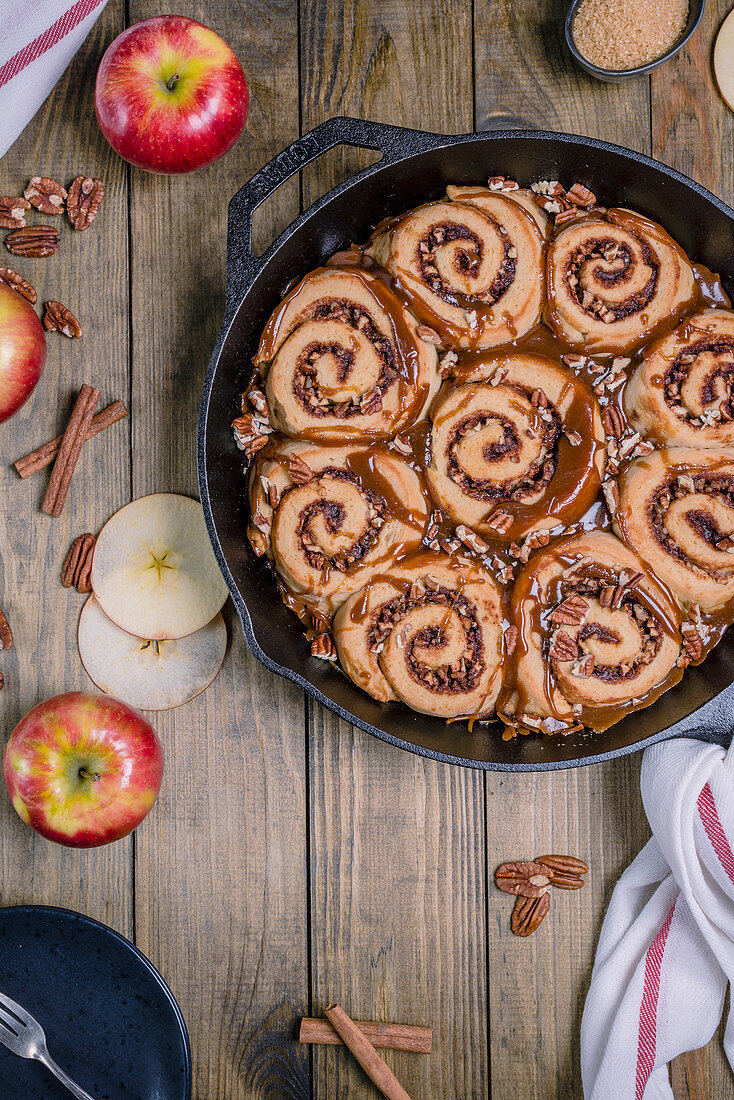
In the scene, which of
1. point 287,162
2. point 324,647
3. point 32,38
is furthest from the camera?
point 32,38

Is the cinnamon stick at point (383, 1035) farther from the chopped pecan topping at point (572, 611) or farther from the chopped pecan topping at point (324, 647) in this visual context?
the chopped pecan topping at point (572, 611)

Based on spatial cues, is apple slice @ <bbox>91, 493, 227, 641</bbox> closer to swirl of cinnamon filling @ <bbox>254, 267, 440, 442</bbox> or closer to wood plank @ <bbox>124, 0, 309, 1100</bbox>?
wood plank @ <bbox>124, 0, 309, 1100</bbox>

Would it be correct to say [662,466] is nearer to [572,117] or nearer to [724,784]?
[724,784]

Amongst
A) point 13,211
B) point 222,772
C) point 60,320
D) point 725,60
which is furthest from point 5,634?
point 725,60

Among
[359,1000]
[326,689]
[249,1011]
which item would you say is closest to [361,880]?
[359,1000]

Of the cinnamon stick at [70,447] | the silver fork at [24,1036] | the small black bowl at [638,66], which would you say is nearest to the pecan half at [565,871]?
the silver fork at [24,1036]

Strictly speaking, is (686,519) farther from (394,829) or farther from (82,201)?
(82,201)
